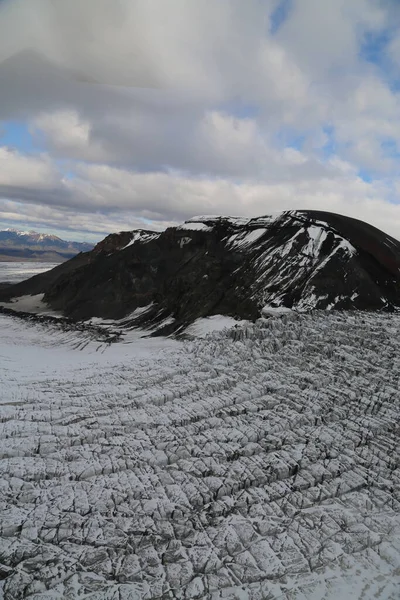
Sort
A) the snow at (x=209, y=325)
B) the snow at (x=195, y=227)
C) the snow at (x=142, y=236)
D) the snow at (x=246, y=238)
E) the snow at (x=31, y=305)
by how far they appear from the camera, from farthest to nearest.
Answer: the snow at (x=142, y=236), the snow at (x=31, y=305), the snow at (x=195, y=227), the snow at (x=246, y=238), the snow at (x=209, y=325)

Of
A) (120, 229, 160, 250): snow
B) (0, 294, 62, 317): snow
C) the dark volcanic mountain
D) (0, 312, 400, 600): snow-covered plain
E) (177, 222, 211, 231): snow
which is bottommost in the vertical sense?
(0, 294, 62, 317): snow

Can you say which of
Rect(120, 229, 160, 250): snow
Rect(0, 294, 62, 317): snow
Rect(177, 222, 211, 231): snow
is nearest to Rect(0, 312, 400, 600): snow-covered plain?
Rect(177, 222, 211, 231): snow

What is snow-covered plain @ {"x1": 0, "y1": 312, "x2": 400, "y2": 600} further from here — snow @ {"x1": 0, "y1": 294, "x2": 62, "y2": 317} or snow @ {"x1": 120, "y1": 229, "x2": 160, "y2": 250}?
snow @ {"x1": 120, "y1": 229, "x2": 160, "y2": 250}

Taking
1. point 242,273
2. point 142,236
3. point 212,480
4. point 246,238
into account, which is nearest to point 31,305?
point 142,236

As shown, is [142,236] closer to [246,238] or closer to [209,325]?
[246,238]

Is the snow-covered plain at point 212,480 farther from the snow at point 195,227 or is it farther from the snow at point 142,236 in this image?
the snow at point 142,236

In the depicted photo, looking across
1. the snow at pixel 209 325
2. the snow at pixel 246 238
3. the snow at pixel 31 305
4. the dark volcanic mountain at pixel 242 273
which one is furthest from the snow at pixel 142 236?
the snow at pixel 209 325

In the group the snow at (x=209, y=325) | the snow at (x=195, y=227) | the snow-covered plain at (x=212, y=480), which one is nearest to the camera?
the snow-covered plain at (x=212, y=480)
